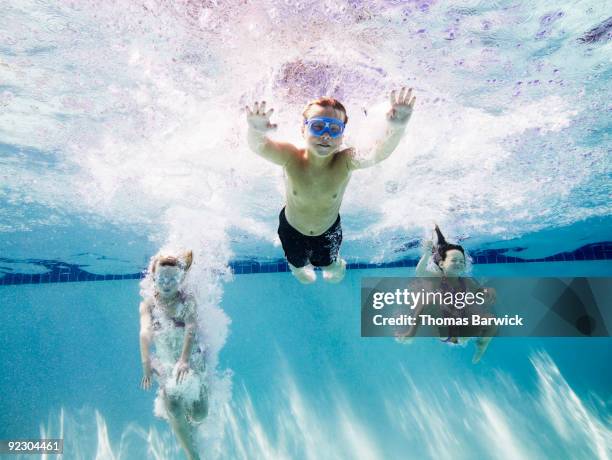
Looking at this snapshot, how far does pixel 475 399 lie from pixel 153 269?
16.9 metres

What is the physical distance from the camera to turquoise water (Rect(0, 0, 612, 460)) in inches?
235

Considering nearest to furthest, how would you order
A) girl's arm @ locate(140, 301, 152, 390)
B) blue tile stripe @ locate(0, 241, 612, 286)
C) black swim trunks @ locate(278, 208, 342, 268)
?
black swim trunks @ locate(278, 208, 342, 268)
girl's arm @ locate(140, 301, 152, 390)
blue tile stripe @ locate(0, 241, 612, 286)

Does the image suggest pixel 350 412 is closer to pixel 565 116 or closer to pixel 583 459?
pixel 583 459

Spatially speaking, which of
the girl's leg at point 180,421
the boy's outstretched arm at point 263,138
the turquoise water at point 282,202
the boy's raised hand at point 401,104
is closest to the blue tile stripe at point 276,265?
the turquoise water at point 282,202

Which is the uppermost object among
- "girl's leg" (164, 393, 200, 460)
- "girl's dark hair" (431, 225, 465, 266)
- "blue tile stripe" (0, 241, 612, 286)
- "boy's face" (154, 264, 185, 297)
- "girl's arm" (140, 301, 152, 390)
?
"blue tile stripe" (0, 241, 612, 286)

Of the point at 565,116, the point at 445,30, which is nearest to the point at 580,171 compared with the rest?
the point at 565,116

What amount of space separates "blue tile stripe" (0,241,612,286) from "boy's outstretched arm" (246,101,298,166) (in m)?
16.8

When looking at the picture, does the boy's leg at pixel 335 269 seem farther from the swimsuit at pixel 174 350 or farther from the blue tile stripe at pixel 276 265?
the blue tile stripe at pixel 276 265

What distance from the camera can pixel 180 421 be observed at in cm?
679

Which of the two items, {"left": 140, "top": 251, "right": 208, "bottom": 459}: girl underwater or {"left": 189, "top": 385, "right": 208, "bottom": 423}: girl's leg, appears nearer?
{"left": 140, "top": 251, "right": 208, "bottom": 459}: girl underwater

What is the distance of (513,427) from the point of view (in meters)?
17.1

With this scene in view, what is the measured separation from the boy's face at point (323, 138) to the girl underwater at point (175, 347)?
157 inches

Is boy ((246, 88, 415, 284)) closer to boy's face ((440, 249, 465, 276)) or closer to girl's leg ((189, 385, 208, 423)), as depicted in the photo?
boy's face ((440, 249, 465, 276))

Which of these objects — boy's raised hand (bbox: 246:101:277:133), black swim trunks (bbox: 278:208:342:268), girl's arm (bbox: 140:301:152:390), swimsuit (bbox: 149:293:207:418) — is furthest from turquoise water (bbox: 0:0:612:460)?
boy's raised hand (bbox: 246:101:277:133)
